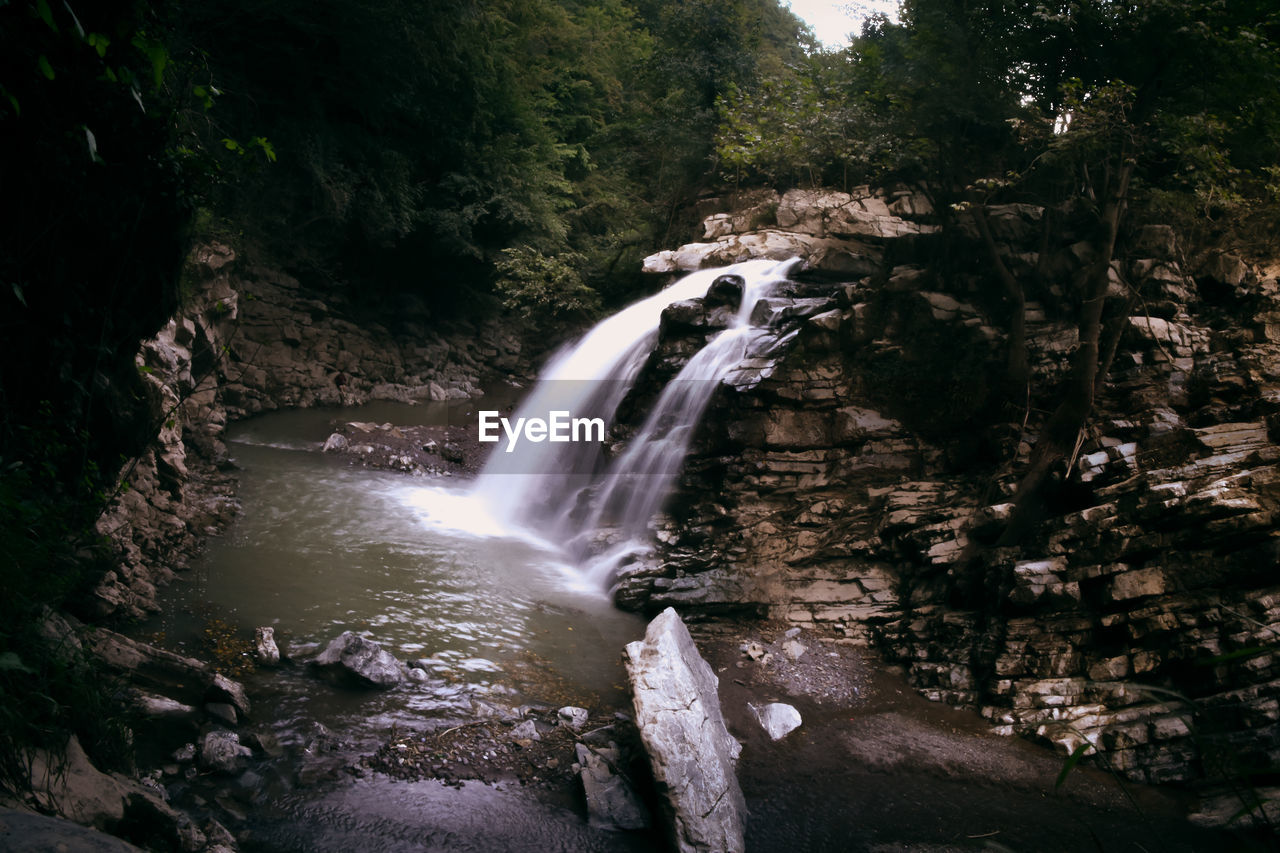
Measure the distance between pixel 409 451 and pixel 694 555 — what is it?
7715 millimetres

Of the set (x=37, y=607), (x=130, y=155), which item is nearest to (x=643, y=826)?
(x=37, y=607)

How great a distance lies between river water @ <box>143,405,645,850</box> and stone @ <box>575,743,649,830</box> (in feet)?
0.38

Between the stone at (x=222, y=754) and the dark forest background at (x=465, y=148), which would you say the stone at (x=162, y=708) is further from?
the dark forest background at (x=465, y=148)

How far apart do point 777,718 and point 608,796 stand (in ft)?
6.86

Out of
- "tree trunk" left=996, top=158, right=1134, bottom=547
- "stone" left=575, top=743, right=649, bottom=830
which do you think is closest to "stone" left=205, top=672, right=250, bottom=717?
"stone" left=575, top=743, right=649, bottom=830

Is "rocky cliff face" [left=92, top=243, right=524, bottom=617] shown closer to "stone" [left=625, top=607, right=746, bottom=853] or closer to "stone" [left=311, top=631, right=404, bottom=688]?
"stone" [left=311, top=631, right=404, bottom=688]

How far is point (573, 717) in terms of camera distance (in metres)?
6.36

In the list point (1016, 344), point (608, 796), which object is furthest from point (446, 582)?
point (1016, 344)

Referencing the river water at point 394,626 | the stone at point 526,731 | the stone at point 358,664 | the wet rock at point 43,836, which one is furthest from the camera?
the stone at point 358,664

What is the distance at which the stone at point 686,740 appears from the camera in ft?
16.3

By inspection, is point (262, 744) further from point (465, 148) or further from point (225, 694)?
point (465, 148)

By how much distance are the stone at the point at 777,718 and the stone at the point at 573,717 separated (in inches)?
64.0

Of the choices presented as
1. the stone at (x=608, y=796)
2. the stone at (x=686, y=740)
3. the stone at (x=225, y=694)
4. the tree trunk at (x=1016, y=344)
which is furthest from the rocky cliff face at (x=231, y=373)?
the tree trunk at (x=1016, y=344)

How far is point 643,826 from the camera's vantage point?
516cm
